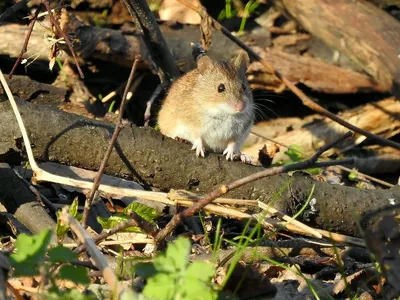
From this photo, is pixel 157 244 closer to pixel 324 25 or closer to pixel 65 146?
pixel 65 146

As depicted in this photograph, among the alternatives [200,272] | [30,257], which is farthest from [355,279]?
[30,257]

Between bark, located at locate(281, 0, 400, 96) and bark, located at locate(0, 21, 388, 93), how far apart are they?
557mm

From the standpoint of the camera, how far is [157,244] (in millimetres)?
4082

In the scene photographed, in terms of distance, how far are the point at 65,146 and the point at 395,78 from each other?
3.24 meters

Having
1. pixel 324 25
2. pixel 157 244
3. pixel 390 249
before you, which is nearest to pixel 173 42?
pixel 324 25

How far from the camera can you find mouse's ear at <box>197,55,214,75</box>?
249 inches

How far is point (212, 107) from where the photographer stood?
6.19m

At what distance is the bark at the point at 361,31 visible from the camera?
677 cm

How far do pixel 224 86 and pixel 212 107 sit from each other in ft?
0.71

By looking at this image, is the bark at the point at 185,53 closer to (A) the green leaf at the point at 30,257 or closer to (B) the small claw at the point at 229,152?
(B) the small claw at the point at 229,152

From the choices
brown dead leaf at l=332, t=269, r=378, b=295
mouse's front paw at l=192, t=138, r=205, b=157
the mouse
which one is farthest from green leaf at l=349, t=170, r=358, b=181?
brown dead leaf at l=332, t=269, r=378, b=295

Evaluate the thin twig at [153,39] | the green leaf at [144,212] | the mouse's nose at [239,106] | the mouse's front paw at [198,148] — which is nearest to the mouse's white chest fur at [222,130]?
the mouse's nose at [239,106]

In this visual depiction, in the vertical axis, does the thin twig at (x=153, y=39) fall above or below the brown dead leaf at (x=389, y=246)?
below

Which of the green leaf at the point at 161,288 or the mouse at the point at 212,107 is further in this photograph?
the mouse at the point at 212,107
